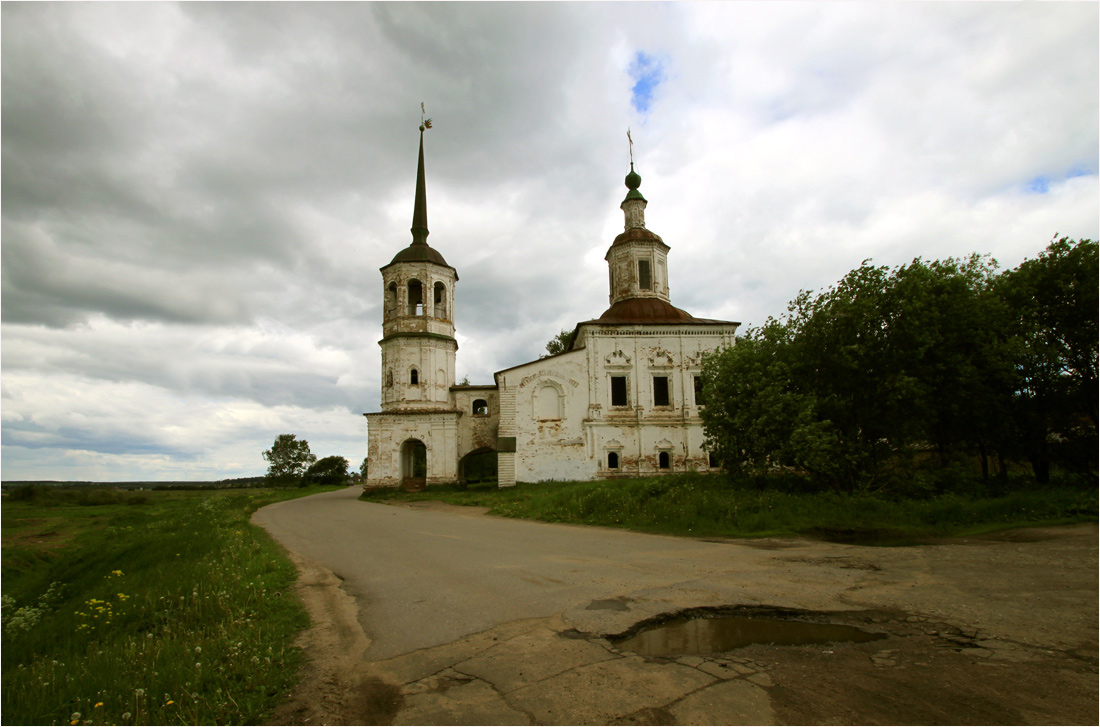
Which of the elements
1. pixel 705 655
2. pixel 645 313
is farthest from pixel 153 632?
pixel 645 313

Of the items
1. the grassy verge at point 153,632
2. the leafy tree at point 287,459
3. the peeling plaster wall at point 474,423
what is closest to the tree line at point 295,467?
the leafy tree at point 287,459

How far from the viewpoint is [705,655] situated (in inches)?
172

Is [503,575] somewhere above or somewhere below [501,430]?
below

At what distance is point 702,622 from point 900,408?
12.1 m

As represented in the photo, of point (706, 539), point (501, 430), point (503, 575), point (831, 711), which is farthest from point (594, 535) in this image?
point (501, 430)

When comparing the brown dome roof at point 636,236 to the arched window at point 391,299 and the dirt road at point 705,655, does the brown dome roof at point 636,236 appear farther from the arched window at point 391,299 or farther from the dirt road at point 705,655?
the dirt road at point 705,655

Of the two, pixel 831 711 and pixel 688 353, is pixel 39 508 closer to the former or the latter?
pixel 688 353

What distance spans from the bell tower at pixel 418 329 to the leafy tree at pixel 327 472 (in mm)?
39017

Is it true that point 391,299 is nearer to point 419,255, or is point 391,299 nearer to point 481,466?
point 419,255

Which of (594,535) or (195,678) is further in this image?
(594,535)

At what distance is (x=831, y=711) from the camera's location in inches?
133

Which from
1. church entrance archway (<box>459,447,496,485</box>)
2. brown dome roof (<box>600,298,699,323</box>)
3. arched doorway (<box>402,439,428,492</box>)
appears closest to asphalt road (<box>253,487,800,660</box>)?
arched doorway (<box>402,439,428,492</box>)

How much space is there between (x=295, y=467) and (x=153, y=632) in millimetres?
63565

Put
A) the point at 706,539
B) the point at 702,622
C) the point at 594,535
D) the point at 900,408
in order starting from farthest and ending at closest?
the point at 900,408 → the point at 594,535 → the point at 706,539 → the point at 702,622
